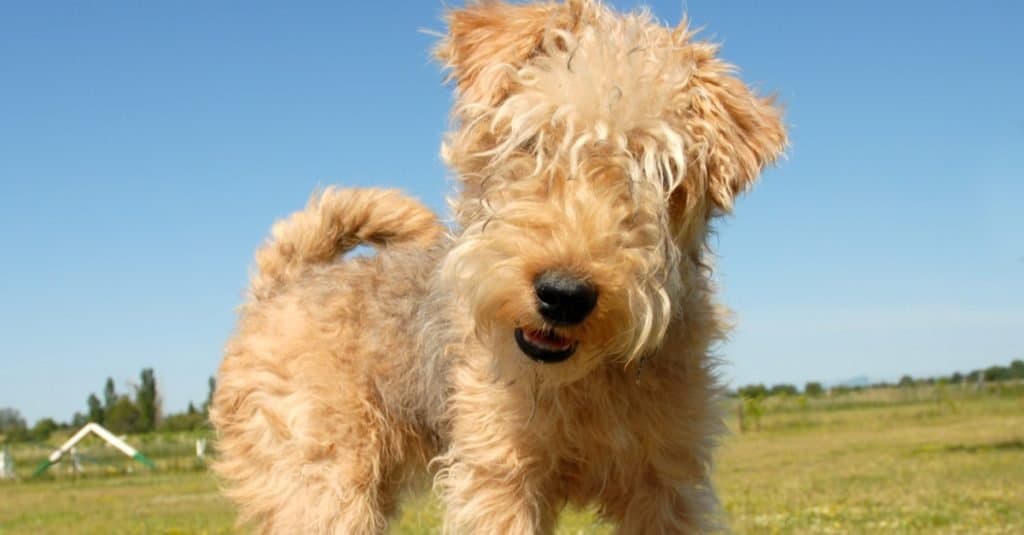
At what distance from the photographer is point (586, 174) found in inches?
150

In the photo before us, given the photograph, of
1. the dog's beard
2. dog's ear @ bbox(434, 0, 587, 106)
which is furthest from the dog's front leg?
dog's ear @ bbox(434, 0, 587, 106)

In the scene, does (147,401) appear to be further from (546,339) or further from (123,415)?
(546,339)

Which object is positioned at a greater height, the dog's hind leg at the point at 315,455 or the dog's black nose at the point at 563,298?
the dog's black nose at the point at 563,298

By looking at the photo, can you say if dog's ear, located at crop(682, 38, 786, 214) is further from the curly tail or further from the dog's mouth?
the curly tail

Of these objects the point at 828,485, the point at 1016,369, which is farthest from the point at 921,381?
the point at 828,485

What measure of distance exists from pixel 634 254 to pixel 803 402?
41.6 m

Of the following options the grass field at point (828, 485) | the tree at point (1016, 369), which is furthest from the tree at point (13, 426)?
the tree at point (1016, 369)

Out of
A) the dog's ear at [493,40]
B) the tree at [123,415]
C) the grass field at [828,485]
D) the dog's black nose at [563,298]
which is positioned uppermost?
the tree at [123,415]

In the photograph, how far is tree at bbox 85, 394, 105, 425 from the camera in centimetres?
6225

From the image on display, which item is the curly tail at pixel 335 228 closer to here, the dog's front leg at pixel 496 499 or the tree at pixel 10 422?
the dog's front leg at pixel 496 499

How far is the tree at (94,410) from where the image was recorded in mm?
62250

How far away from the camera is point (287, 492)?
5.43 meters

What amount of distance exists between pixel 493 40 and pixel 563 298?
1313 millimetres

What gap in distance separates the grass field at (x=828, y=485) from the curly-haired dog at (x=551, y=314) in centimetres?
54
